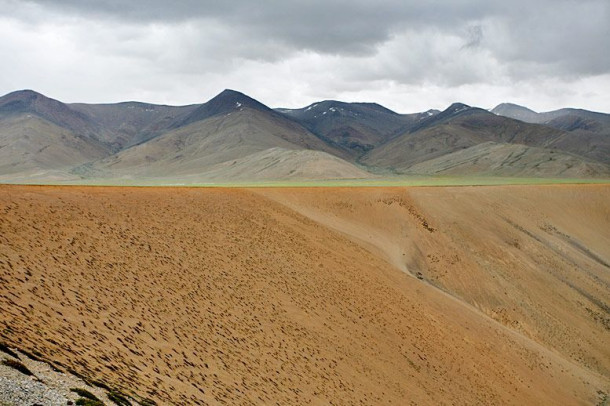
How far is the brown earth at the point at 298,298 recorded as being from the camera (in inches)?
605

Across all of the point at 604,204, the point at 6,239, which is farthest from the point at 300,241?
the point at 604,204

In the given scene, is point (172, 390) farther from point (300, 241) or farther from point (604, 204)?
point (604, 204)

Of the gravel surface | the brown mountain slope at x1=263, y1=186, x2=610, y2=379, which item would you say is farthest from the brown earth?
the gravel surface

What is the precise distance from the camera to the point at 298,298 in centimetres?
2473

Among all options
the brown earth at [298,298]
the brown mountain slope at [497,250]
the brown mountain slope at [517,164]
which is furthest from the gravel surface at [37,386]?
the brown mountain slope at [517,164]

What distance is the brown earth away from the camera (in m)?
15.4

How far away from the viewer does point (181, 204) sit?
31234 millimetres

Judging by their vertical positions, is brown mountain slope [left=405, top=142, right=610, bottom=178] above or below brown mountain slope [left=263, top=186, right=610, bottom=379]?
above

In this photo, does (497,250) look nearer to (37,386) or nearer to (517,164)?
(37,386)

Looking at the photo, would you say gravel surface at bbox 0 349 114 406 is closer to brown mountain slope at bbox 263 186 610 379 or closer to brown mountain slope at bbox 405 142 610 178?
brown mountain slope at bbox 263 186 610 379

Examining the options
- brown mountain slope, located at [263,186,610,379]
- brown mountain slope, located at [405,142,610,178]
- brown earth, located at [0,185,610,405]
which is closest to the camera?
brown earth, located at [0,185,610,405]

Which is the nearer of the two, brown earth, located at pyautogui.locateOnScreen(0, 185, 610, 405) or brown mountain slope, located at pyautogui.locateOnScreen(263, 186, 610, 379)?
brown earth, located at pyautogui.locateOnScreen(0, 185, 610, 405)

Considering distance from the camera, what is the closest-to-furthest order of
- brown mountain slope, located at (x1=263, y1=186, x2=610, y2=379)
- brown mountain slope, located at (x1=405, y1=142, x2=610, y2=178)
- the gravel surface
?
the gravel surface → brown mountain slope, located at (x1=263, y1=186, x2=610, y2=379) → brown mountain slope, located at (x1=405, y1=142, x2=610, y2=178)

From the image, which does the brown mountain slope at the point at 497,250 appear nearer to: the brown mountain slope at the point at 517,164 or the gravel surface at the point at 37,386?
the gravel surface at the point at 37,386
